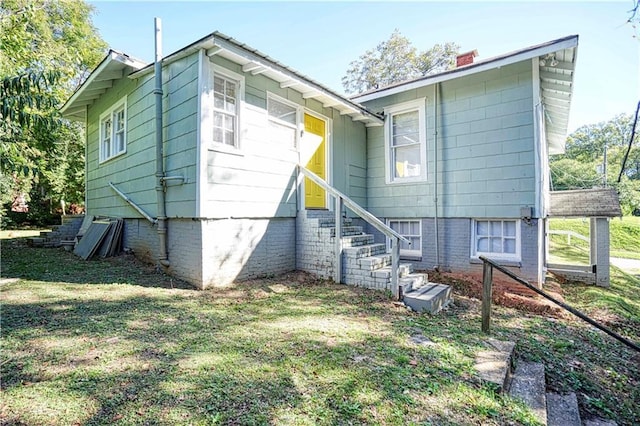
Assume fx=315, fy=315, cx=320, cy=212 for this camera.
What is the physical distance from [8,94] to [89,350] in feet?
14.9

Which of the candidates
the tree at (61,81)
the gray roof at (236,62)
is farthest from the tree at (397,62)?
the tree at (61,81)

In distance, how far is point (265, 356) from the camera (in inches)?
117

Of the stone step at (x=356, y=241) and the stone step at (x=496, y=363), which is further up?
the stone step at (x=356, y=241)

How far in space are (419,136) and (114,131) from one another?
816 centimetres

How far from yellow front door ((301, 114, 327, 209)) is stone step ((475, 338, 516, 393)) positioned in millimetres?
4751

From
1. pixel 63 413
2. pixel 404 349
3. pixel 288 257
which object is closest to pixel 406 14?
pixel 288 257

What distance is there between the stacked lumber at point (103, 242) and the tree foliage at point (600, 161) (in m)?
26.3

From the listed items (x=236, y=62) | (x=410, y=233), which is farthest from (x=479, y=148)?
(x=236, y=62)

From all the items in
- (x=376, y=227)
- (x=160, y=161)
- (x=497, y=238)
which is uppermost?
(x=160, y=161)

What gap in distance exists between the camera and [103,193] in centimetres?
903

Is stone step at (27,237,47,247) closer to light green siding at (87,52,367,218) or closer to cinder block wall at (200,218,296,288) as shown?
light green siding at (87,52,367,218)

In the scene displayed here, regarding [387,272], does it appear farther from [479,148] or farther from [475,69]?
[475,69]

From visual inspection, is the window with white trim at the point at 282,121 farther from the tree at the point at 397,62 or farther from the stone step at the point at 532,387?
the tree at the point at 397,62

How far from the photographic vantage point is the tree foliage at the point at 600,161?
22.0 metres
